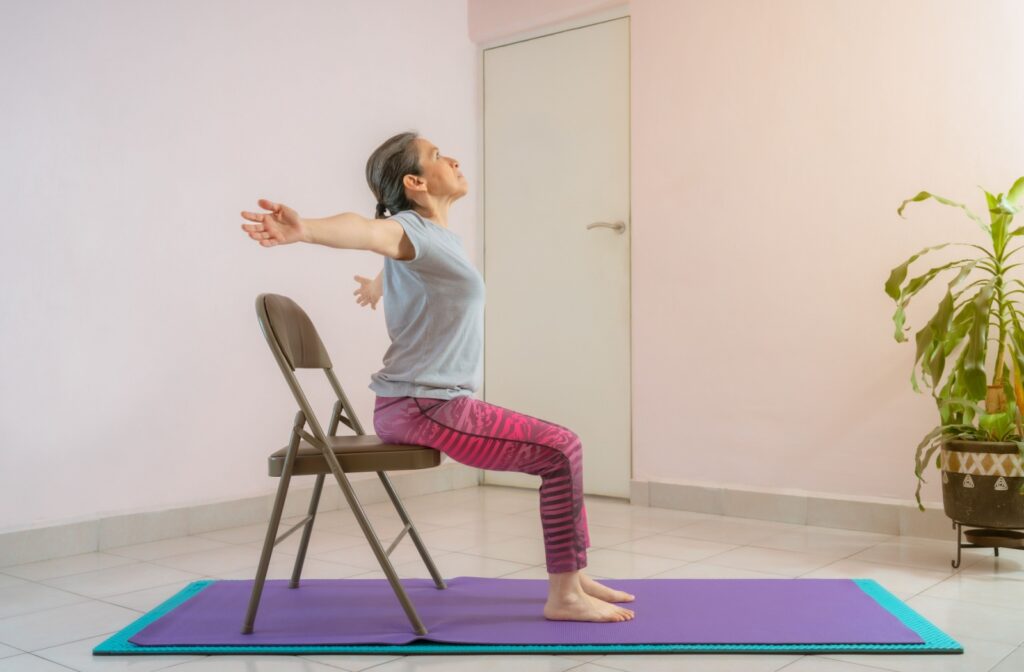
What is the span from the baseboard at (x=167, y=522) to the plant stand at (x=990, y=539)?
2.36 m

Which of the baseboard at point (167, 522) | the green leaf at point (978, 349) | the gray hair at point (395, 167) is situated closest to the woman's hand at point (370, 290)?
the gray hair at point (395, 167)

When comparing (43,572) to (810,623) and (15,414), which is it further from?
(810,623)

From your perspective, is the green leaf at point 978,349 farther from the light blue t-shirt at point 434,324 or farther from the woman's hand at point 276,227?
the woman's hand at point 276,227

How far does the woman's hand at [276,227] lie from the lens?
5.75 ft

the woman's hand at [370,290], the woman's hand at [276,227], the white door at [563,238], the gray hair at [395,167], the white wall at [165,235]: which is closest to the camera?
the woman's hand at [276,227]

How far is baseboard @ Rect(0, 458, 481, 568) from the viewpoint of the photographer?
3.00 m

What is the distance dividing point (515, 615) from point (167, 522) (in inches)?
65.8

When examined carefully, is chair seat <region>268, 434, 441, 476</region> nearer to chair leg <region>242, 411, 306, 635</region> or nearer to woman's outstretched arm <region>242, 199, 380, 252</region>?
chair leg <region>242, 411, 306, 635</region>

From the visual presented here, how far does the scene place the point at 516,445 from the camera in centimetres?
223

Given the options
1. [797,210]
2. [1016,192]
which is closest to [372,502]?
[797,210]

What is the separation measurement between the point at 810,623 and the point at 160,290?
2458 mm

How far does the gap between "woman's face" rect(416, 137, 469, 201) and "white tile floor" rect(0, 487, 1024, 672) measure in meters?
1.13

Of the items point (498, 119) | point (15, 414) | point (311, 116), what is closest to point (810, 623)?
point (15, 414)

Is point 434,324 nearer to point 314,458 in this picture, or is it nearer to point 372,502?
point 314,458
